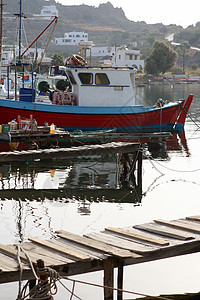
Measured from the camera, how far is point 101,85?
2781 cm

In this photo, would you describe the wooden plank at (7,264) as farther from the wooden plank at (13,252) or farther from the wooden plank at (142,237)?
the wooden plank at (142,237)

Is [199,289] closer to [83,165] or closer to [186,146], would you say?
[83,165]

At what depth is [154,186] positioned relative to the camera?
1966 cm

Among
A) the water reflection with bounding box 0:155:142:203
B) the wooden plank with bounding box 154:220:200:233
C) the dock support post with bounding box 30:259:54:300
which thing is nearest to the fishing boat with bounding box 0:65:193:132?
the water reflection with bounding box 0:155:142:203

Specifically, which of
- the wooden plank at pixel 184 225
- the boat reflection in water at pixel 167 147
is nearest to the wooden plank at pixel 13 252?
the wooden plank at pixel 184 225

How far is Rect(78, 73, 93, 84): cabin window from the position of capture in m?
27.5

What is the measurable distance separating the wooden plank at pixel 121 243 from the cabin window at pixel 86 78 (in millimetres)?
18173

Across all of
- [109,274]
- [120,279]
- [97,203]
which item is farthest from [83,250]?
[97,203]

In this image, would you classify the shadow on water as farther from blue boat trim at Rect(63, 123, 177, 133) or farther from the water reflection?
blue boat trim at Rect(63, 123, 177, 133)

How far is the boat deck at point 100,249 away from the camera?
8.45 m

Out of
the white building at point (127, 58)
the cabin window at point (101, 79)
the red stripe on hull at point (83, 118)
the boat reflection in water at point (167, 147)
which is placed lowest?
the boat reflection in water at point (167, 147)

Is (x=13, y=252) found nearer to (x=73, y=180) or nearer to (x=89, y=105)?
(x=73, y=180)

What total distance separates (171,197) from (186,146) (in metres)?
12.8

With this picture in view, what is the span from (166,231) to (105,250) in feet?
5.20
